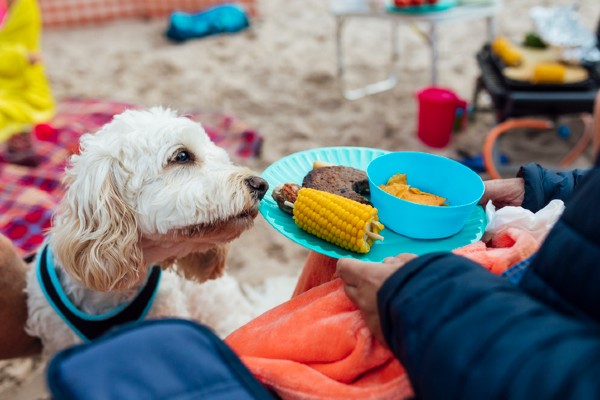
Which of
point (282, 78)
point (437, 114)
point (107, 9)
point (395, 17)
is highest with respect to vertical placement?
point (395, 17)

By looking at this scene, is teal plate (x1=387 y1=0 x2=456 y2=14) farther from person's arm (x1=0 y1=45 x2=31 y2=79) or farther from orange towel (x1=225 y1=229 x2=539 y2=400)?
orange towel (x1=225 y1=229 x2=539 y2=400)

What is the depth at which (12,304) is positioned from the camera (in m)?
1.50

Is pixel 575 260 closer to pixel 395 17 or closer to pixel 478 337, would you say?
pixel 478 337

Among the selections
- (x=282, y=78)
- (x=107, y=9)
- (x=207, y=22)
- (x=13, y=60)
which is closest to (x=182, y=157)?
(x=13, y=60)

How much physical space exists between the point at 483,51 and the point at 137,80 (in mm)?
2336

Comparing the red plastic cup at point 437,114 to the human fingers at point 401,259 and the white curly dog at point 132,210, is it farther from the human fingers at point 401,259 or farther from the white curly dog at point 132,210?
the human fingers at point 401,259

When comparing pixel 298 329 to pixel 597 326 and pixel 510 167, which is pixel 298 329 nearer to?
pixel 597 326

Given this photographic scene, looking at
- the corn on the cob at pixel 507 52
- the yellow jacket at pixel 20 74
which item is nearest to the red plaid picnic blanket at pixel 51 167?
the yellow jacket at pixel 20 74

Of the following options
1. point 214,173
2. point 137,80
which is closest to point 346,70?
point 137,80

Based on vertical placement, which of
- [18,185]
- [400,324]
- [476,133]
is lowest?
[476,133]

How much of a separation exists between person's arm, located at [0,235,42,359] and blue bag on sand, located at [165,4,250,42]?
3301mm

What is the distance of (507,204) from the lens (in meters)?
1.26

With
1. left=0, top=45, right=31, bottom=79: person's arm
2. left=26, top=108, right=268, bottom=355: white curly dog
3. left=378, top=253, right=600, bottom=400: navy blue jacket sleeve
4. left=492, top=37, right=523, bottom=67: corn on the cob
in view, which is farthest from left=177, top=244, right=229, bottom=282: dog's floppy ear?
left=492, top=37, right=523, bottom=67: corn on the cob

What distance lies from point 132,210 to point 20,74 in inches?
75.1
